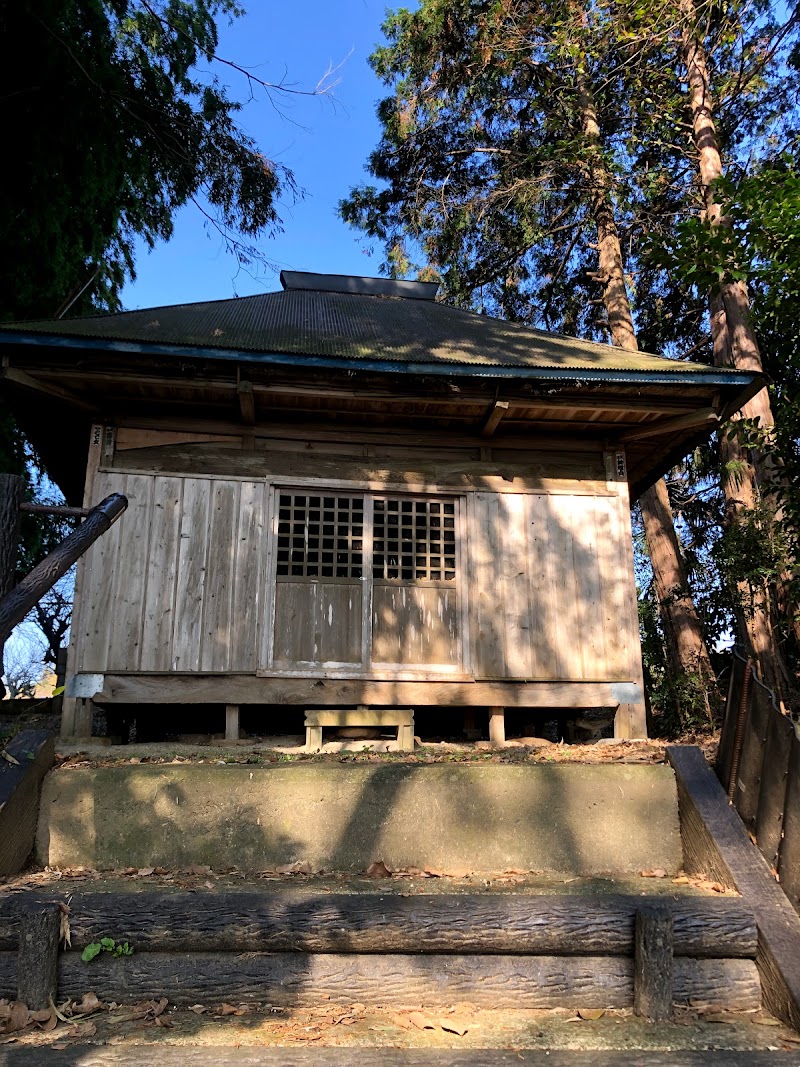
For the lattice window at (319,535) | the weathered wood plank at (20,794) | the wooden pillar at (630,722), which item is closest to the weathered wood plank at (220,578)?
the lattice window at (319,535)

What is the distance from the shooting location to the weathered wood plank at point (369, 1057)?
10.5 ft

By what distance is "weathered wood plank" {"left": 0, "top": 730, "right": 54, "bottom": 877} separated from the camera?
463 cm

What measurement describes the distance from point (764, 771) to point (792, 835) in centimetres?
51

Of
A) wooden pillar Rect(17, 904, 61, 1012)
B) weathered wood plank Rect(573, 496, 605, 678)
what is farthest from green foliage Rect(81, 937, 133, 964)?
weathered wood plank Rect(573, 496, 605, 678)

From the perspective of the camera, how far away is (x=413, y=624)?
771cm

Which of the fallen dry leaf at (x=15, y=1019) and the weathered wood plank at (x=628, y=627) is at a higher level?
the weathered wood plank at (x=628, y=627)

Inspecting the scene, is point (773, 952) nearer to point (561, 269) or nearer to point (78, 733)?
point (78, 733)

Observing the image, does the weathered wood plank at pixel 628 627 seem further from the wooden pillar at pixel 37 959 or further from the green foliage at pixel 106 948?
the wooden pillar at pixel 37 959

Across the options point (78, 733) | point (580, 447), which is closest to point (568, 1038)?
point (78, 733)

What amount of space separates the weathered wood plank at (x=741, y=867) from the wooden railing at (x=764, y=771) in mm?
114

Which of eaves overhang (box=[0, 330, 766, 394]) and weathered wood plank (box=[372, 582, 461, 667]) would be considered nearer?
eaves overhang (box=[0, 330, 766, 394])

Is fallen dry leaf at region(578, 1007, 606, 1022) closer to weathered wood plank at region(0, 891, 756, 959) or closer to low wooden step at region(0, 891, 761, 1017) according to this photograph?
low wooden step at region(0, 891, 761, 1017)

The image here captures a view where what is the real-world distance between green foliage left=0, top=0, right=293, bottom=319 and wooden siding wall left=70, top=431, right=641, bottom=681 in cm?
350

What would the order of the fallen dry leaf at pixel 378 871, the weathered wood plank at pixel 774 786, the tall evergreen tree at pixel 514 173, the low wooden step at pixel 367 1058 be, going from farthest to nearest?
the tall evergreen tree at pixel 514 173 → the fallen dry leaf at pixel 378 871 → the weathered wood plank at pixel 774 786 → the low wooden step at pixel 367 1058
